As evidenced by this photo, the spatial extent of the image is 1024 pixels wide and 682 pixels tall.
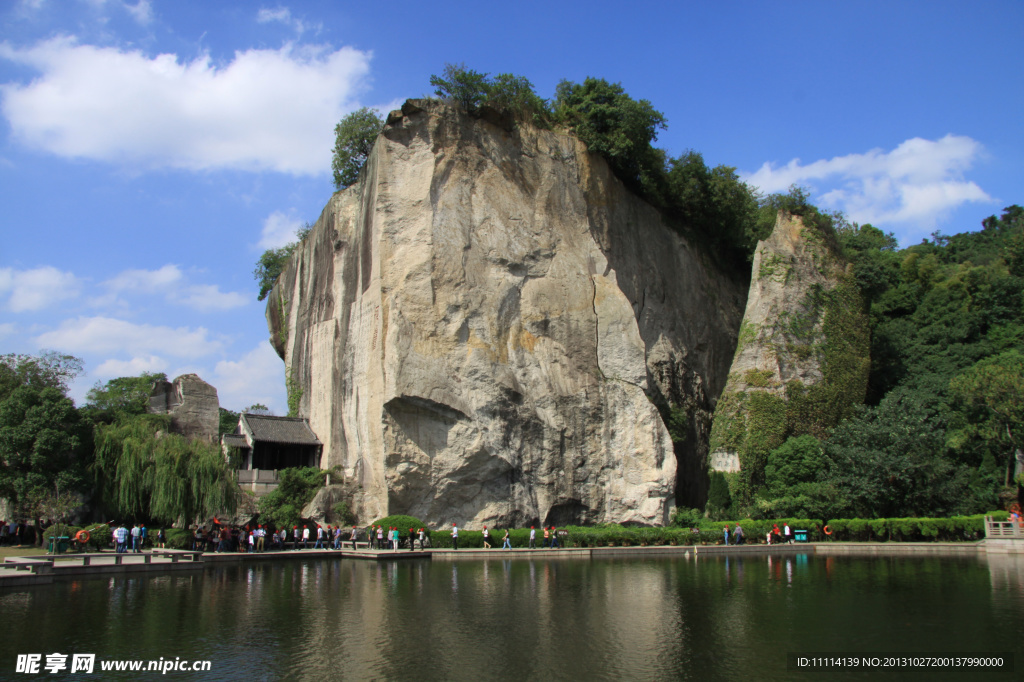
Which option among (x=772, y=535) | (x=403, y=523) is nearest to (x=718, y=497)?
(x=772, y=535)

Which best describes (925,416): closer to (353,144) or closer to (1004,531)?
(1004,531)

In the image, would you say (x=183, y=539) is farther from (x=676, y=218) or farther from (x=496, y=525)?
(x=676, y=218)

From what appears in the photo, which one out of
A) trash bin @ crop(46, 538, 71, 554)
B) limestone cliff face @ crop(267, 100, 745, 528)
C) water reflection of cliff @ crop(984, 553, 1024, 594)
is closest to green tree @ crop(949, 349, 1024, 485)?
water reflection of cliff @ crop(984, 553, 1024, 594)

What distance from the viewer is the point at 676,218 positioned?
40.4 meters

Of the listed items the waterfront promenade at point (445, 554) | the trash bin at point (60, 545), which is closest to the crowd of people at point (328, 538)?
the waterfront promenade at point (445, 554)

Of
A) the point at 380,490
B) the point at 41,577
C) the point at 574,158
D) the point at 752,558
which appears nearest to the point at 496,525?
the point at 380,490

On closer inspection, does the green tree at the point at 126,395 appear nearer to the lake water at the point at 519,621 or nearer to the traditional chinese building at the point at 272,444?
the traditional chinese building at the point at 272,444

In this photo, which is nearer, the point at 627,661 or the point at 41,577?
the point at 627,661

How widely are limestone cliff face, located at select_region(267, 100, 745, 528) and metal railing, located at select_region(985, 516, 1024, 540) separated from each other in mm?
11158

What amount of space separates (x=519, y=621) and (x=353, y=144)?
36.0 meters

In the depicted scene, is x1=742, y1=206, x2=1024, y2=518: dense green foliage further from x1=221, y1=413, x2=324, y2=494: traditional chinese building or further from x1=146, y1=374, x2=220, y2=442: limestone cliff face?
x1=146, y1=374, x2=220, y2=442: limestone cliff face

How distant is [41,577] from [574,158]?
91.4ft

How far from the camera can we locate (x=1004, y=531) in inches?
988

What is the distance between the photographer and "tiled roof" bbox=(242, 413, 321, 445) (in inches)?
1323
